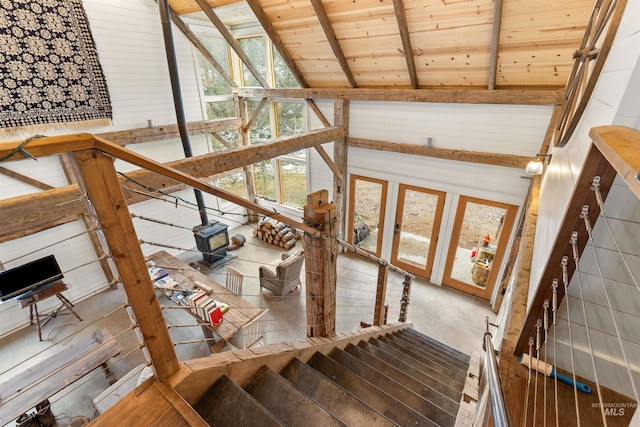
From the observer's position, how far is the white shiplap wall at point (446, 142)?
13.9 feet

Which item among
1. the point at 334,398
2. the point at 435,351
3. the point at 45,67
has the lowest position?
the point at 435,351

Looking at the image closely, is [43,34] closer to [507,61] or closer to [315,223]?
[315,223]

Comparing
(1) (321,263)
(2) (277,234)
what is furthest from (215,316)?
(2) (277,234)

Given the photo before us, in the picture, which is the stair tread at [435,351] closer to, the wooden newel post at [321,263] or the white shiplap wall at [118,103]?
the wooden newel post at [321,263]

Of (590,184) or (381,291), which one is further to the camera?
(381,291)

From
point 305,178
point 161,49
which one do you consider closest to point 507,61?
point 305,178

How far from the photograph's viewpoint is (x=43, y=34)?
3941 millimetres

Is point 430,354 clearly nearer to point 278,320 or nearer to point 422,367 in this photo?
point 422,367

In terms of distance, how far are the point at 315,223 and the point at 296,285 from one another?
360 centimetres

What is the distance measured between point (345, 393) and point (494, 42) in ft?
12.6

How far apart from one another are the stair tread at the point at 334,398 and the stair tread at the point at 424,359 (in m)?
1.35

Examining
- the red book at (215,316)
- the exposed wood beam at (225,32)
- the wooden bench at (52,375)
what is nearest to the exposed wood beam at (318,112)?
the exposed wood beam at (225,32)

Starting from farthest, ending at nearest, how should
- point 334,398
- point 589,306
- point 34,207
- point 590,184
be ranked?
1. point 34,207
2. point 334,398
3. point 589,306
4. point 590,184

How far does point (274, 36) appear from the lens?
15.9 feet
